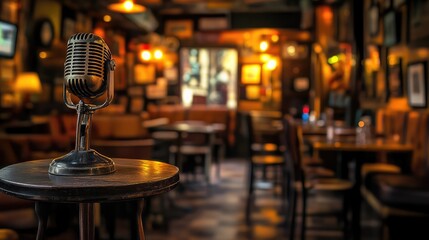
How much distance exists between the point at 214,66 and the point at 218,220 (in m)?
7.44

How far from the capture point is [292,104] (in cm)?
1176

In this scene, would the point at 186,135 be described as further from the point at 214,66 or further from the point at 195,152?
the point at 214,66

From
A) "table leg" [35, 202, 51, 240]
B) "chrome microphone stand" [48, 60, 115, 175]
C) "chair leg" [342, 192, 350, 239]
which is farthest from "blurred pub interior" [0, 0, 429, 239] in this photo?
"chrome microphone stand" [48, 60, 115, 175]

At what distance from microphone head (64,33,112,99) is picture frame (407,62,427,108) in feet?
13.4

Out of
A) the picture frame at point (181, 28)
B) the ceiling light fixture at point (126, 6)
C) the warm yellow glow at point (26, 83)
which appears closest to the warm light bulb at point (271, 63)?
the picture frame at point (181, 28)

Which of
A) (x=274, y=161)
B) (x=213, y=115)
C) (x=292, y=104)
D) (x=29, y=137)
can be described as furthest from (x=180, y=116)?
(x=29, y=137)

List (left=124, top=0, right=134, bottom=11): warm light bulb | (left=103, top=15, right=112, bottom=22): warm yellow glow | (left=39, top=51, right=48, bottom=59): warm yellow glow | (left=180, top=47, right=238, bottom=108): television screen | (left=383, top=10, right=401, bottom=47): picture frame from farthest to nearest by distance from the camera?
1. (left=180, top=47, right=238, bottom=108): television screen
2. (left=103, top=15, right=112, bottom=22): warm yellow glow
3. (left=39, top=51, right=48, bottom=59): warm yellow glow
4. (left=383, top=10, right=401, bottom=47): picture frame
5. (left=124, top=0, right=134, bottom=11): warm light bulb

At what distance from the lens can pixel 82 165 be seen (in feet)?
5.49

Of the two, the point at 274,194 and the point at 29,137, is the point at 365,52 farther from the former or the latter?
the point at 29,137

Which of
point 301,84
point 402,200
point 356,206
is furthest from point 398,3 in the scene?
point 301,84

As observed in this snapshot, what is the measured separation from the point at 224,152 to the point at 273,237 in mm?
7000

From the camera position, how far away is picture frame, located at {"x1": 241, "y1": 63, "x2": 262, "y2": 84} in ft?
39.6

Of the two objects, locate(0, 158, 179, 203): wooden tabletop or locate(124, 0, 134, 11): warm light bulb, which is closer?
locate(0, 158, 179, 203): wooden tabletop

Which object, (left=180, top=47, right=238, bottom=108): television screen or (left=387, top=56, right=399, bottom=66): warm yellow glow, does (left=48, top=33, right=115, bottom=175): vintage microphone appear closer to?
(left=387, top=56, right=399, bottom=66): warm yellow glow
